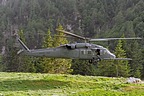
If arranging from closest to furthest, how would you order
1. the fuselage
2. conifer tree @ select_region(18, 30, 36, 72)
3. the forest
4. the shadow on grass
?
the shadow on grass, the fuselage, the forest, conifer tree @ select_region(18, 30, 36, 72)

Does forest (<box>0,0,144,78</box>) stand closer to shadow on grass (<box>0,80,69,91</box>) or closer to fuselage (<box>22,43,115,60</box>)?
fuselage (<box>22,43,115,60</box>)

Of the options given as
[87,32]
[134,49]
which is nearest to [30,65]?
[134,49]

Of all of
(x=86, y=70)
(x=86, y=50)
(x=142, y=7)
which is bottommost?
(x=86, y=70)

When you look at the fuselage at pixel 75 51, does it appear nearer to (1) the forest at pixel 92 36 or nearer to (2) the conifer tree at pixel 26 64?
(1) the forest at pixel 92 36

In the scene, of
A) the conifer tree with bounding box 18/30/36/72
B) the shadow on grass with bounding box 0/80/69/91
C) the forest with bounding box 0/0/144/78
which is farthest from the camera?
the conifer tree with bounding box 18/30/36/72

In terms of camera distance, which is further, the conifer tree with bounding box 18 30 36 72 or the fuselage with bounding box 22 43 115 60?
the conifer tree with bounding box 18 30 36 72

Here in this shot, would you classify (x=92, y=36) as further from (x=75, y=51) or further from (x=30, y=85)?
(x=30, y=85)

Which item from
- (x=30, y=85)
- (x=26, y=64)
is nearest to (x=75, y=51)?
(x=30, y=85)

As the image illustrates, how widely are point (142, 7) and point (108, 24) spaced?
34.7 m

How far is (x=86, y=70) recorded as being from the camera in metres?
62.5

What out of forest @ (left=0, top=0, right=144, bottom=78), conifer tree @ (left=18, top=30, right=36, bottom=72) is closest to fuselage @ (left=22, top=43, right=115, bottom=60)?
forest @ (left=0, top=0, right=144, bottom=78)

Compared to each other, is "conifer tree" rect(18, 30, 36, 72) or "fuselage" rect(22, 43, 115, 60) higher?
"fuselage" rect(22, 43, 115, 60)

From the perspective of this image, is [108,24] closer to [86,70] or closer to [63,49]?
[86,70]

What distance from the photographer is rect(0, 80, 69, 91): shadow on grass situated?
25.9 metres
